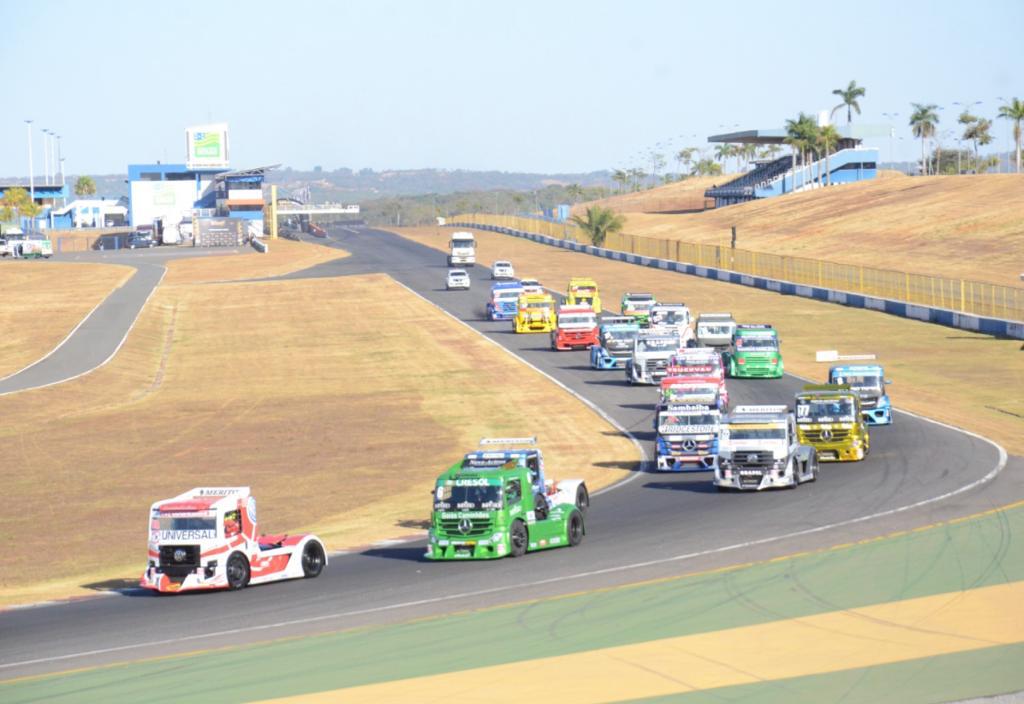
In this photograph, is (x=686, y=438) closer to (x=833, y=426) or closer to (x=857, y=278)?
(x=833, y=426)

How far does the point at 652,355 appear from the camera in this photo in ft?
212

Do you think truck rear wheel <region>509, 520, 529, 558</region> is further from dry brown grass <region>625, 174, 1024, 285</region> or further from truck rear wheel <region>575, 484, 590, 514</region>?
dry brown grass <region>625, 174, 1024, 285</region>

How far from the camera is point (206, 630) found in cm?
2673

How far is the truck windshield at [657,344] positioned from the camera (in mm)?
64188

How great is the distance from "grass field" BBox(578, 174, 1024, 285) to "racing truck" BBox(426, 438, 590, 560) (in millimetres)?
78999

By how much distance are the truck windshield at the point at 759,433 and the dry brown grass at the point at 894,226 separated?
6872cm

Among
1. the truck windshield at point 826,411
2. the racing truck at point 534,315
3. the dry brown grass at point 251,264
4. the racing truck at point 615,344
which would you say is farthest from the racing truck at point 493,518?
the dry brown grass at point 251,264

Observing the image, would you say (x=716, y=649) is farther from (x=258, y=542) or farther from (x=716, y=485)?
(x=716, y=485)

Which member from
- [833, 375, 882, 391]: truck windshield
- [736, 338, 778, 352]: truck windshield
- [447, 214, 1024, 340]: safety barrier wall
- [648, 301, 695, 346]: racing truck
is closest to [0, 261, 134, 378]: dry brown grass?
[648, 301, 695, 346]: racing truck

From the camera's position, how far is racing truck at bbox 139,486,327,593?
100 ft

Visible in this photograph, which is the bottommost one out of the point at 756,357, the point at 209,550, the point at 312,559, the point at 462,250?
the point at 312,559

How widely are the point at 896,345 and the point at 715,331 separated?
1134 centimetres


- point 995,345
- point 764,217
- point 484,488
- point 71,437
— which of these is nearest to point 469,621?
point 484,488

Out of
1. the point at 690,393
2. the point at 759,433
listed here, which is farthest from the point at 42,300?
the point at 759,433
